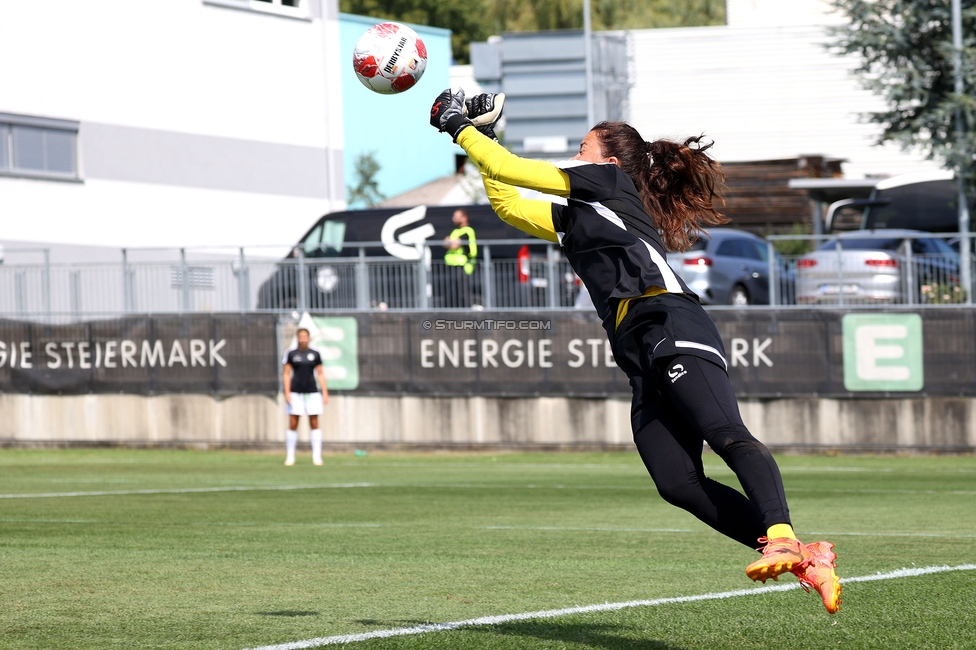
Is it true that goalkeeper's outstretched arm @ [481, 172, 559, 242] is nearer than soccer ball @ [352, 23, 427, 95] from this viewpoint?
Yes

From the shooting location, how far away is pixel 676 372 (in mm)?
5184

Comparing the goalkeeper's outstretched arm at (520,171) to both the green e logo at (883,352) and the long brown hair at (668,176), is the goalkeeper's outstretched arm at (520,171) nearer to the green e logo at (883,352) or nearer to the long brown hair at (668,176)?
the long brown hair at (668,176)

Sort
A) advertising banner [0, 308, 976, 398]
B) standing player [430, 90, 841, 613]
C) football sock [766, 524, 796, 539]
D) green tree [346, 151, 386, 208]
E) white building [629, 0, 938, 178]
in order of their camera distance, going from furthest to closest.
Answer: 1. white building [629, 0, 938, 178]
2. green tree [346, 151, 386, 208]
3. advertising banner [0, 308, 976, 398]
4. standing player [430, 90, 841, 613]
5. football sock [766, 524, 796, 539]

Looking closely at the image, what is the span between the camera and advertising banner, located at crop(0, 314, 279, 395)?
24234 mm

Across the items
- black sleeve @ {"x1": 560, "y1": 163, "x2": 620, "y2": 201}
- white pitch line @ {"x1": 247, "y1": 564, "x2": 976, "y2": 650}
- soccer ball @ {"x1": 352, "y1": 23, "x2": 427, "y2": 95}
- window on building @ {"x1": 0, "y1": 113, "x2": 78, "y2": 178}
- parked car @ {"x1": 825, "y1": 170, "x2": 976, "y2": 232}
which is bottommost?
white pitch line @ {"x1": 247, "y1": 564, "x2": 976, "y2": 650}

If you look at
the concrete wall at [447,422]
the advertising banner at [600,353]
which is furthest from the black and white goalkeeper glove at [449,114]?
the advertising banner at [600,353]

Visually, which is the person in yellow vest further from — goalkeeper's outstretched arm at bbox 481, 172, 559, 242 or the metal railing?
goalkeeper's outstretched arm at bbox 481, 172, 559, 242

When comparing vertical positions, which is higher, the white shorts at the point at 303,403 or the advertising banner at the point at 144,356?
the advertising banner at the point at 144,356

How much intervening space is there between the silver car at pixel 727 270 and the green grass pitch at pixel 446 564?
25.2 ft

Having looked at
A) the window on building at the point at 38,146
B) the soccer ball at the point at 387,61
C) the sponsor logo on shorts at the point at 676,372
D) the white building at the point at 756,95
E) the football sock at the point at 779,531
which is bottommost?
the football sock at the point at 779,531

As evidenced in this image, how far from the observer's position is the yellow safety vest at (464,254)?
75.6 ft

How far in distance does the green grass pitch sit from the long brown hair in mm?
1779

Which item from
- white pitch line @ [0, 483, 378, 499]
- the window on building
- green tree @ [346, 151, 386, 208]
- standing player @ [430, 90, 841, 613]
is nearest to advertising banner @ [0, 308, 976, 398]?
the window on building

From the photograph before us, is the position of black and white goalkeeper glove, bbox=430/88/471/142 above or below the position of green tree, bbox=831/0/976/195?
below
